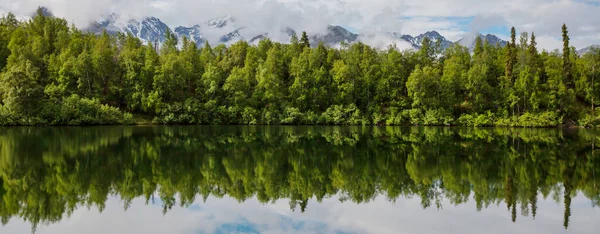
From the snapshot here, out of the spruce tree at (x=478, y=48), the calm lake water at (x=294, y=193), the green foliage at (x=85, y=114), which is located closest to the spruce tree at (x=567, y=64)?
the spruce tree at (x=478, y=48)

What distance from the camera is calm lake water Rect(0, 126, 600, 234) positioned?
39.5 ft

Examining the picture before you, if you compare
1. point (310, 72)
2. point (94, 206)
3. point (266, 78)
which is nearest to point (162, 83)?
point (266, 78)

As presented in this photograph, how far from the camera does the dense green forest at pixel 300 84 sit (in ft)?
223

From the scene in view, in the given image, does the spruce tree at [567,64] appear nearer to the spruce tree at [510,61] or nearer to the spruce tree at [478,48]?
the spruce tree at [510,61]

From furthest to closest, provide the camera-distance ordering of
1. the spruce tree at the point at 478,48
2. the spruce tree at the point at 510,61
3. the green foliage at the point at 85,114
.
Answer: the spruce tree at the point at 478,48, the spruce tree at the point at 510,61, the green foliage at the point at 85,114

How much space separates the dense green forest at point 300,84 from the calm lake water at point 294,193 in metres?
44.2

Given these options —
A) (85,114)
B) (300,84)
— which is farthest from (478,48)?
(85,114)

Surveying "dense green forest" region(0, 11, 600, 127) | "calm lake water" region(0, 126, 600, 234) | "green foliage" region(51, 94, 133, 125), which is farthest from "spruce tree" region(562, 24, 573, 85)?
"green foliage" region(51, 94, 133, 125)

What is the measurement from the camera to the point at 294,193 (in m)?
15.7

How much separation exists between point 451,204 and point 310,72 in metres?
65.2

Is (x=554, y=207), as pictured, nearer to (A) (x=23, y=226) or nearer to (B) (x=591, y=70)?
(A) (x=23, y=226)

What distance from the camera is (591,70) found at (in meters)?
73.9

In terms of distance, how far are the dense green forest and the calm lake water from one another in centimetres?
4424

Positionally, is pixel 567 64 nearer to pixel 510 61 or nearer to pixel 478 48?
pixel 510 61
